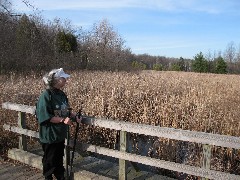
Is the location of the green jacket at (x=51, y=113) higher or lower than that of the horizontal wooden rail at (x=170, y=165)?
higher

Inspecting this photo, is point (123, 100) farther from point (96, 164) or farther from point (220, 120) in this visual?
point (96, 164)

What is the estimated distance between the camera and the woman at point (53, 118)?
166 inches

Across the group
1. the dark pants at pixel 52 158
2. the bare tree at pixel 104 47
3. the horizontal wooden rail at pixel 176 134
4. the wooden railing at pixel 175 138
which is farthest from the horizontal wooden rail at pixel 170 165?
the bare tree at pixel 104 47

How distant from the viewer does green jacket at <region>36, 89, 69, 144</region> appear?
4.22m

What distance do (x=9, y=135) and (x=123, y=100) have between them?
12.8 feet

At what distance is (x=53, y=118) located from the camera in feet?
13.8

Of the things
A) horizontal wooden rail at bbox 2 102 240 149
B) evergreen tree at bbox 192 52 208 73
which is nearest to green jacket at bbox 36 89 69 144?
horizontal wooden rail at bbox 2 102 240 149

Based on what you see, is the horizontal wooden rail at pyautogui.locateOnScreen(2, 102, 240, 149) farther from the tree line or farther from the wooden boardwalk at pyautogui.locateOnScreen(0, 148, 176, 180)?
the tree line

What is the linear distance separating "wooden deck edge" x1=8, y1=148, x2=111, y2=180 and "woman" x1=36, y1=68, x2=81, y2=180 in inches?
11.6

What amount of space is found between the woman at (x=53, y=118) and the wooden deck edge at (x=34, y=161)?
29 cm

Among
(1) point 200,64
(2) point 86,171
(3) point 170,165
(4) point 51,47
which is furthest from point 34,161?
(1) point 200,64

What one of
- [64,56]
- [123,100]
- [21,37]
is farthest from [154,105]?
[64,56]

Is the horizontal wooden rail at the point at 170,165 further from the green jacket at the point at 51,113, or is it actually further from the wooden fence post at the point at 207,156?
the green jacket at the point at 51,113

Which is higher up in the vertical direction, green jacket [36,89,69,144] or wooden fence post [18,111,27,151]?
green jacket [36,89,69,144]
